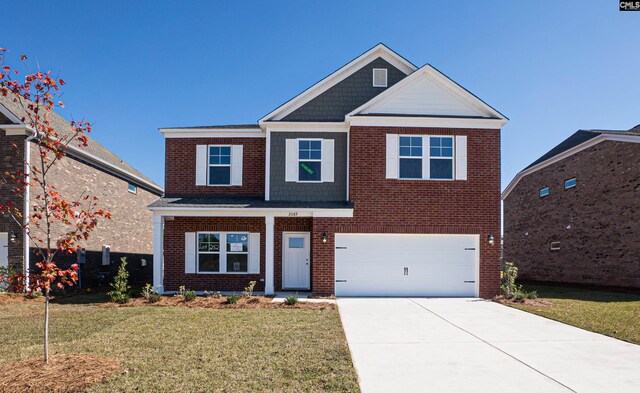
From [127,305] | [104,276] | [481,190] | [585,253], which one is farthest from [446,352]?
[104,276]

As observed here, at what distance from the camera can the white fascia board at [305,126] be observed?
561 inches

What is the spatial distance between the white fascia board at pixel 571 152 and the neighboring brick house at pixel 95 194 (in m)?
20.0

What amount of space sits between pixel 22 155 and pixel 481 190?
15380mm

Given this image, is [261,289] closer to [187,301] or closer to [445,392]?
[187,301]

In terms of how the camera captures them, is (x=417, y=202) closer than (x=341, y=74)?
Yes

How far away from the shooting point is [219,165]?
1506 centimetres

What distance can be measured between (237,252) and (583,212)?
14.8m

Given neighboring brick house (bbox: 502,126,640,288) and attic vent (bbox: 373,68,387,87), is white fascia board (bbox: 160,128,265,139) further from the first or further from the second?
neighboring brick house (bbox: 502,126,640,288)

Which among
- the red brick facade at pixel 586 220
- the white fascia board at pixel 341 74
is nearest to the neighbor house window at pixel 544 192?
the red brick facade at pixel 586 220

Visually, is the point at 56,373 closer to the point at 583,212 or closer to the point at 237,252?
the point at 237,252

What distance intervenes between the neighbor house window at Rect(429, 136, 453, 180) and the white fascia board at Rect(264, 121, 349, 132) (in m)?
2.96

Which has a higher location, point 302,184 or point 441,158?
point 441,158

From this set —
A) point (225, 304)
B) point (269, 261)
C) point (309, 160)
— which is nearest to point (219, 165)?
point (309, 160)

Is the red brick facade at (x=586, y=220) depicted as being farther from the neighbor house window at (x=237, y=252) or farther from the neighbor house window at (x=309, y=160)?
the neighbor house window at (x=237, y=252)
